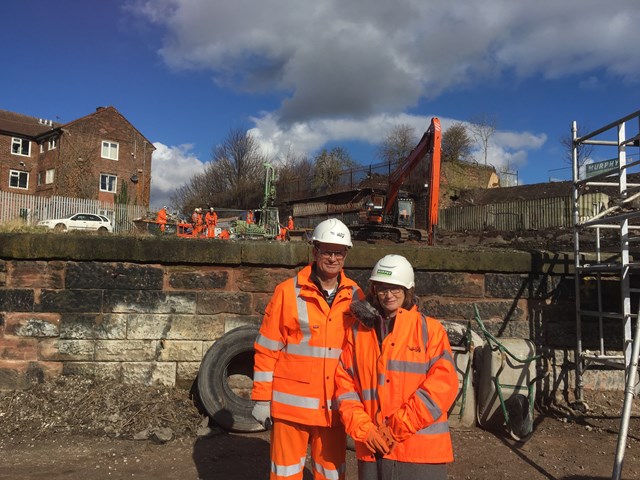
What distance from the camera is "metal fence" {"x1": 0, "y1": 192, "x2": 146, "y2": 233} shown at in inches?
1045

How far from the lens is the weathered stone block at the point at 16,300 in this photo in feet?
17.9

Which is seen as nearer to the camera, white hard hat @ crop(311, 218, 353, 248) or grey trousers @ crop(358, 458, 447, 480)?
grey trousers @ crop(358, 458, 447, 480)

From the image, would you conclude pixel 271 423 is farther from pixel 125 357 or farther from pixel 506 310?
pixel 506 310

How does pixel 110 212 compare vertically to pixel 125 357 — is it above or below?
above

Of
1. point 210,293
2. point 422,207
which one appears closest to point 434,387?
point 210,293

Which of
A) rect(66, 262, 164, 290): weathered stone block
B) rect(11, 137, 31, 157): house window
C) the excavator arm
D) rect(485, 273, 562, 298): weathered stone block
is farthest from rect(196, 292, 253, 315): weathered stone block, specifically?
rect(11, 137, 31, 157): house window

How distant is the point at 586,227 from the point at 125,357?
17.0 ft

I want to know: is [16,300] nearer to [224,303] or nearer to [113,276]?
[113,276]

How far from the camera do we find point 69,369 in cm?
547

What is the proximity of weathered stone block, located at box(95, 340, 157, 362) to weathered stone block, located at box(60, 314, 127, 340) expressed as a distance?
65 millimetres

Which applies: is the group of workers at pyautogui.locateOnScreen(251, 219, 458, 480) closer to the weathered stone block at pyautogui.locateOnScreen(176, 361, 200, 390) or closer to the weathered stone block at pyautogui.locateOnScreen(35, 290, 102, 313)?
the weathered stone block at pyautogui.locateOnScreen(176, 361, 200, 390)

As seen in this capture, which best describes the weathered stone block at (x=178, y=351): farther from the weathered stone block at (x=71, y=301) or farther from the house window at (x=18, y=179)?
the house window at (x=18, y=179)

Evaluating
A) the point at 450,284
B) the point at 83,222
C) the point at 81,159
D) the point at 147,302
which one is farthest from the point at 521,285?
the point at 81,159

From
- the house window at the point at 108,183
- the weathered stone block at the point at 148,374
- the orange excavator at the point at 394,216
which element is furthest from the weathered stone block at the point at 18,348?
the house window at the point at 108,183
